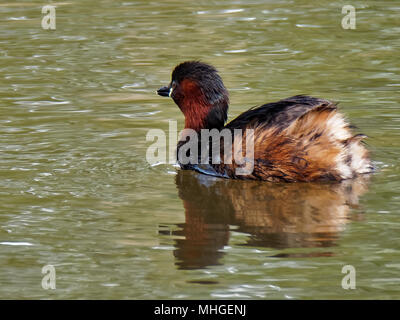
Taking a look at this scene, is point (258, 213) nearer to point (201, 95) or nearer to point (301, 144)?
point (301, 144)

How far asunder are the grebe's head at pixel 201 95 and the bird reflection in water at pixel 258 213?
611 millimetres

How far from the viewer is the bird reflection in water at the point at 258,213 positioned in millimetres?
6102

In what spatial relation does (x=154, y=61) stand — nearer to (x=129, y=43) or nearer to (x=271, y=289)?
(x=129, y=43)

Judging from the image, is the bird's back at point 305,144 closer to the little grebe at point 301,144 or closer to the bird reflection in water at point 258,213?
the little grebe at point 301,144

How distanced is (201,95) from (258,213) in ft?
6.32

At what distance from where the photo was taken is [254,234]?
20.8ft

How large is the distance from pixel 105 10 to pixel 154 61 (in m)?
3.45

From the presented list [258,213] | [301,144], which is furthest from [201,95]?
[258,213]

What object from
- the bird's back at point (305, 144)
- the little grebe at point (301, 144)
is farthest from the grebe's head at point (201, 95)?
the bird's back at point (305, 144)

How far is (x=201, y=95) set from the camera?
844cm

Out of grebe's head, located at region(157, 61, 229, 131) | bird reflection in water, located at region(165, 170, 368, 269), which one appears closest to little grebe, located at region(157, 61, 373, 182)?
bird reflection in water, located at region(165, 170, 368, 269)

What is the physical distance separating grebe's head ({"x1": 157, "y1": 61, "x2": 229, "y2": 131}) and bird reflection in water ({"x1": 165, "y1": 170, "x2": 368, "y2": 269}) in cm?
61

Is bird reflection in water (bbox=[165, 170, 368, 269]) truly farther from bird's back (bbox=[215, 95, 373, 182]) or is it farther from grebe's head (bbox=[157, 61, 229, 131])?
grebe's head (bbox=[157, 61, 229, 131])

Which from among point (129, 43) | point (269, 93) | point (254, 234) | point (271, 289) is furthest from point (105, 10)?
point (271, 289)
